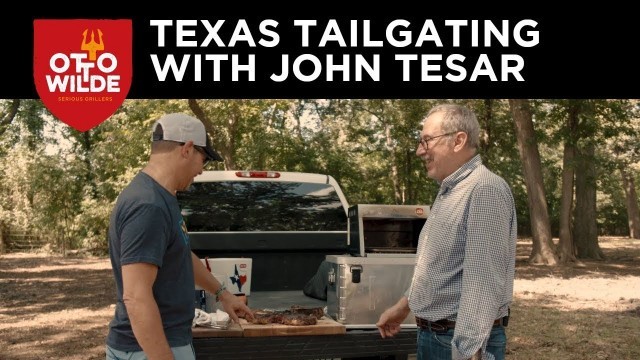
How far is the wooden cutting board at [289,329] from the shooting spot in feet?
14.3

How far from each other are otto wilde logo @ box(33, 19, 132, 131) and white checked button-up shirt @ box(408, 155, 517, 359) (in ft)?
30.5

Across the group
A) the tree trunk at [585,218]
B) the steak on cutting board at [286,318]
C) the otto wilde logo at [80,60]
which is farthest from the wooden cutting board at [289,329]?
the tree trunk at [585,218]

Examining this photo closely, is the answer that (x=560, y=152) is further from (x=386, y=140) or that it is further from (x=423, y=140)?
(x=423, y=140)

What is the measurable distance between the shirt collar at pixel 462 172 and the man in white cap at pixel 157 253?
3.34 ft

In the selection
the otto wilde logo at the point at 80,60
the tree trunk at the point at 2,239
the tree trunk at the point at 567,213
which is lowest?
the tree trunk at the point at 2,239

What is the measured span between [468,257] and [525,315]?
29.5 ft

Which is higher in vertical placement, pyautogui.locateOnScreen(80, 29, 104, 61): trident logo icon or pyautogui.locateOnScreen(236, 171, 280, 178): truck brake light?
pyautogui.locateOnScreen(80, 29, 104, 61): trident logo icon

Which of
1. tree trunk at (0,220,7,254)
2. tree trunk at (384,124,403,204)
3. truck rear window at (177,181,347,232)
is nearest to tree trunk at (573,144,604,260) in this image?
tree trunk at (384,124,403,204)

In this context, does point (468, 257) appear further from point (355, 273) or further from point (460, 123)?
point (355, 273)

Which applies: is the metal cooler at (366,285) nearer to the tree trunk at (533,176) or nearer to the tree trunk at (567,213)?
the tree trunk at (533,176)

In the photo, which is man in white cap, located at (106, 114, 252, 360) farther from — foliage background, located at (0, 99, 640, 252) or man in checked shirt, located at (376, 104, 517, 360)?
foliage background, located at (0, 99, 640, 252)

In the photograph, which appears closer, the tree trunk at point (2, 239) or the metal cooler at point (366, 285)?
the metal cooler at point (366, 285)

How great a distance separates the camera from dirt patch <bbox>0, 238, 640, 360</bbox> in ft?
28.1

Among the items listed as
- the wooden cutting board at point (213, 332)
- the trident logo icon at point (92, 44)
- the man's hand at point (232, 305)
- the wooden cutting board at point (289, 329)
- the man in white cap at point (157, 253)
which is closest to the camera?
the man in white cap at point (157, 253)
